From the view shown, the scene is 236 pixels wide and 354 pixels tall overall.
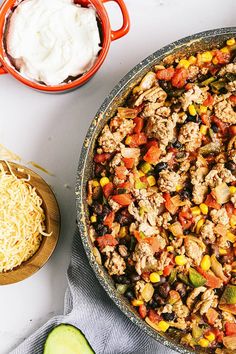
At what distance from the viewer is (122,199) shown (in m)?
5.00

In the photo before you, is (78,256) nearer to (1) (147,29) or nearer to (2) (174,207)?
(2) (174,207)

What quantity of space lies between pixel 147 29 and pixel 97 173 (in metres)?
1.31

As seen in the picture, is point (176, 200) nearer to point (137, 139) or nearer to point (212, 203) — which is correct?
point (212, 203)

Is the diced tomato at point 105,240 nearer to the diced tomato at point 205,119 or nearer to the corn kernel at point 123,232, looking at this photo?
the corn kernel at point 123,232

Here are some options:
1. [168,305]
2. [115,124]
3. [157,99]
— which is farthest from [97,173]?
[168,305]

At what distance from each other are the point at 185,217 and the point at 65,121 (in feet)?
4.34

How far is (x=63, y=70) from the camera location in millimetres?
5199

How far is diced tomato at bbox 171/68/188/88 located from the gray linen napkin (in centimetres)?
143

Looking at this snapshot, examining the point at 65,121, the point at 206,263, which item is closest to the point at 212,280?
the point at 206,263

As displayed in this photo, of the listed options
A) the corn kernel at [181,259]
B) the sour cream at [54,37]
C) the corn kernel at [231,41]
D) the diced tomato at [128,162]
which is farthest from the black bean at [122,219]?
the corn kernel at [231,41]

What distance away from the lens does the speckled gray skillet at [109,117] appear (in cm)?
485

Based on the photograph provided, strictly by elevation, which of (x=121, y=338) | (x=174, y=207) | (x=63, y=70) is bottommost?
(x=121, y=338)

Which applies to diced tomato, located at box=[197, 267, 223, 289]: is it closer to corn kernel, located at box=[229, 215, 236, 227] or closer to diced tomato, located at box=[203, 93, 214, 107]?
corn kernel, located at box=[229, 215, 236, 227]

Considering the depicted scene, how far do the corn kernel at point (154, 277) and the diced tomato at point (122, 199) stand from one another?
0.55 metres
